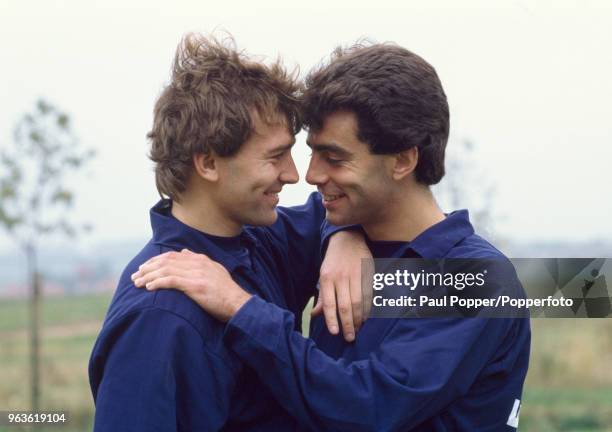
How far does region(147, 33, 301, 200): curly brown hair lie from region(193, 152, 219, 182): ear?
0.05 ft

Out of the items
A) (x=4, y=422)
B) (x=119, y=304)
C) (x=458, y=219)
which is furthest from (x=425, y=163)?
(x=4, y=422)

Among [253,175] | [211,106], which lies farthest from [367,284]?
[211,106]

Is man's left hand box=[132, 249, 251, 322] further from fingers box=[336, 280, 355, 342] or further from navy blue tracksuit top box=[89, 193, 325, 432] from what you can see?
fingers box=[336, 280, 355, 342]

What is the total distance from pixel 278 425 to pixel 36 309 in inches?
254

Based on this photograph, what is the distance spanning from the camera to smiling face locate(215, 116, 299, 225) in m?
2.93

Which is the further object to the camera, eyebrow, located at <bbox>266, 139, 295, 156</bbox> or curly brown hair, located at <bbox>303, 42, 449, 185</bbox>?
curly brown hair, located at <bbox>303, 42, 449, 185</bbox>

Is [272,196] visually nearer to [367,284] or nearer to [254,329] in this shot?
[367,284]

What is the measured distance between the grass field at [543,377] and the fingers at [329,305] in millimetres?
5383

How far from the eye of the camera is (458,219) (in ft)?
10.2

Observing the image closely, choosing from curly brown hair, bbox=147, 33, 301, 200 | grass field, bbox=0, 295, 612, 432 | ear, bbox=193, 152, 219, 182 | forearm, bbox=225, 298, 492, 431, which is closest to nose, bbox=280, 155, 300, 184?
curly brown hair, bbox=147, 33, 301, 200

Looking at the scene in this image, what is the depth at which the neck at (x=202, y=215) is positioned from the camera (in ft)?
9.64

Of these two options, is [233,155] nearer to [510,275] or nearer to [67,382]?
[510,275]

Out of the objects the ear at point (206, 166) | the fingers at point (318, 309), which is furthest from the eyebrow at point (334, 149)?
the fingers at point (318, 309)

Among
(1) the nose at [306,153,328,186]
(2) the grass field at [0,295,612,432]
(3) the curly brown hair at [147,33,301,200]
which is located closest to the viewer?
(3) the curly brown hair at [147,33,301,200]
